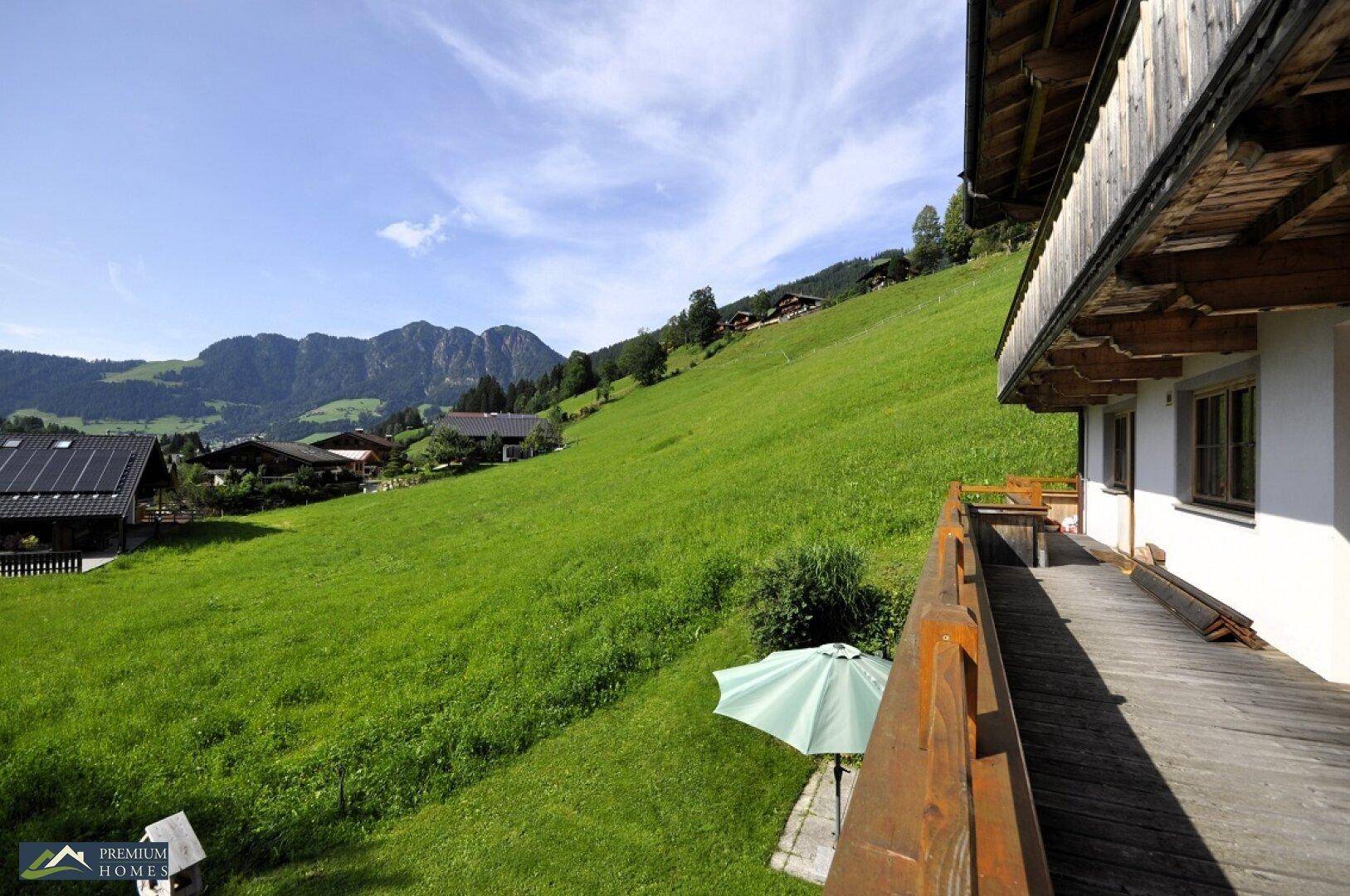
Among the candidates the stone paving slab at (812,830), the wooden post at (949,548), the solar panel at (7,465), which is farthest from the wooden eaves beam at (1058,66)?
the solar panel at (7,465)

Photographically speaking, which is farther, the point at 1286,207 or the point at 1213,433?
the point at 1213,433

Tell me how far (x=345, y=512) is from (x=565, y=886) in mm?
34019

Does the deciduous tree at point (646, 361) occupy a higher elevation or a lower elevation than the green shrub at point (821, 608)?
higher

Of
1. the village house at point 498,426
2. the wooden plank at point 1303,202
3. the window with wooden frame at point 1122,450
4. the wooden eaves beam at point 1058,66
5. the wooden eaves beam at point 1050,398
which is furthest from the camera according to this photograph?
the village house at point 498,426

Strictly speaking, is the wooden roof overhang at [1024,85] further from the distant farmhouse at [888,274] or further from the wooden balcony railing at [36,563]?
the distant farmhouse at [888,274]

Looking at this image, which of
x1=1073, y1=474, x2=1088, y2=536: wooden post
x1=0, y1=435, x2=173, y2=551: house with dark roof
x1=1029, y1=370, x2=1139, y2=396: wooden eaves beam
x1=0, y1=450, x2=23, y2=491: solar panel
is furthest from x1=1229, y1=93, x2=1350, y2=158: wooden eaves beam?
x1=0, y1=450, x2=23, y2=491: solar panel

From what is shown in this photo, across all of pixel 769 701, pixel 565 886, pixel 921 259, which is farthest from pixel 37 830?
pixel 921 259

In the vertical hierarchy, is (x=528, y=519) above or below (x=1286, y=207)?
below

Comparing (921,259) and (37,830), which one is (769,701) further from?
(921,259)

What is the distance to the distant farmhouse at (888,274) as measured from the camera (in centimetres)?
8125

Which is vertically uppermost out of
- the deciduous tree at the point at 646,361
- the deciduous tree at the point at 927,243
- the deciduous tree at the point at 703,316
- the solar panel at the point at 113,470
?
the deciduous tree at the point at 927,243

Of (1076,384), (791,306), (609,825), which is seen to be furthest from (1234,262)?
(791,306)

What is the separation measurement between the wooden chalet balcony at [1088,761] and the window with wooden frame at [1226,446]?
1.40 m

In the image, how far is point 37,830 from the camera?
7.25m
